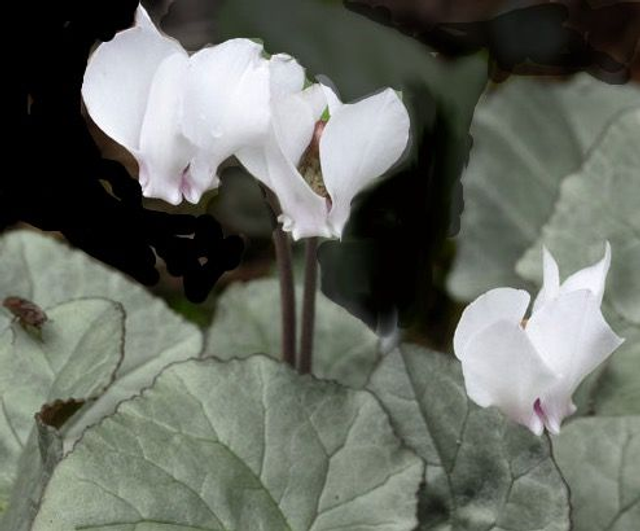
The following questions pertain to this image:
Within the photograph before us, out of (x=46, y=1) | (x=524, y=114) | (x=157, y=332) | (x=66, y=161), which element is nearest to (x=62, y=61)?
(x=66, y=161)

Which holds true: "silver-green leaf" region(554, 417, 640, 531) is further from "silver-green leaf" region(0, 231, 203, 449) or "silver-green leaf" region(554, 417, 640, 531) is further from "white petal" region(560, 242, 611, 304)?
"silver-green leaf" region(0, 231, 203, 449)

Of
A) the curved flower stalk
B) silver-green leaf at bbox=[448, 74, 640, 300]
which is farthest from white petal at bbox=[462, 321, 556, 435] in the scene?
silver-green leaf at bbox=[448, 74, 640, 300]

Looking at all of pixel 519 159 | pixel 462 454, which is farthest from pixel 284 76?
pixel 519 159

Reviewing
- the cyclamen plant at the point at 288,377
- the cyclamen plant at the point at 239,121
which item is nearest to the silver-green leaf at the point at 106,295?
the cyclamen plant at the point at 288,377

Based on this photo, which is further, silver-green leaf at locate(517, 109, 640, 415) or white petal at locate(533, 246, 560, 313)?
silver-green leaf at locate(517, 109, 640, 415)

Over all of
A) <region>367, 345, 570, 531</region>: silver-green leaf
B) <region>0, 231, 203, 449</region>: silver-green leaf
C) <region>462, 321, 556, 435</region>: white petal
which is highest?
<region>462, 321, 556, 435</region>: white petal

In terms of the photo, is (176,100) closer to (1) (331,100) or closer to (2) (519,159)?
(1) (331,100)
